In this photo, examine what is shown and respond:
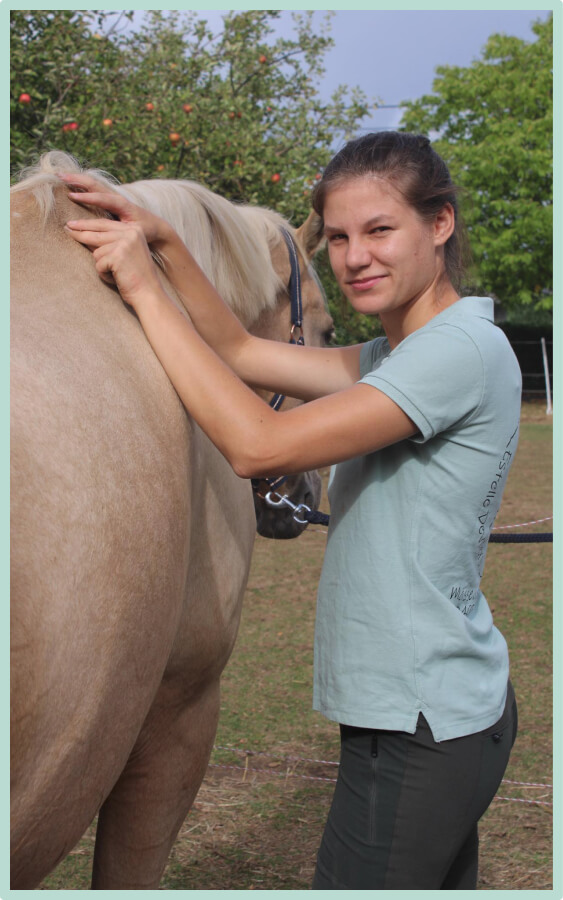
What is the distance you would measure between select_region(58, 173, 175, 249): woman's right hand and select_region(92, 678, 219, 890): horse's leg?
1.03 metres

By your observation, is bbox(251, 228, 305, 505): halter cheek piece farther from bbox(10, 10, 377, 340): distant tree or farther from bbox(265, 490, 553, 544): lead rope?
bbox(10, 10, 377, 340): distant tree

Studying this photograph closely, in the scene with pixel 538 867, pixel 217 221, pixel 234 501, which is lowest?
pixel 538 867

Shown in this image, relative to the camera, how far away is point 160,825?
1987 mm

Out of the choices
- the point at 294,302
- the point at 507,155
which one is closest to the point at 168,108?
the point at 294,302

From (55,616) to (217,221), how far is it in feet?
4.09

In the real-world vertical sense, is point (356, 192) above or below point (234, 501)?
above

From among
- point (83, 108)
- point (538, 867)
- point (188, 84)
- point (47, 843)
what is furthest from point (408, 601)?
point (188, 84)

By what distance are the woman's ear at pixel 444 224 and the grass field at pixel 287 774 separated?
2.33 metres

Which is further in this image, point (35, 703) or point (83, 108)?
point (83, 108)

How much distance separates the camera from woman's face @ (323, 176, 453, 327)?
1.50 metres

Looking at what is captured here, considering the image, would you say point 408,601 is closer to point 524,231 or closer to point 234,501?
point 234,501

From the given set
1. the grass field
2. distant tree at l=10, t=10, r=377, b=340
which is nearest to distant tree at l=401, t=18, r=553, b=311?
distant tree at l=10, t=10, r=377, b=340

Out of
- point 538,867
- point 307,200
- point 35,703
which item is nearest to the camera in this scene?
point 35,703

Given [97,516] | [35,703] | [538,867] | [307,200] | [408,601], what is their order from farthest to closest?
[307,200] < [538,867] < [408,601] < [97,516] < [35,703]
